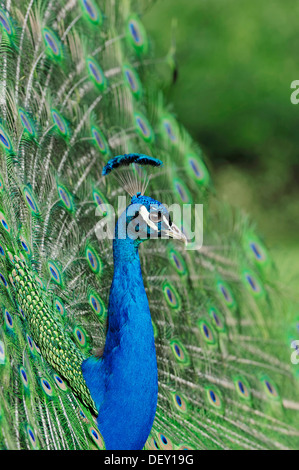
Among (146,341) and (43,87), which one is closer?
(146,341)

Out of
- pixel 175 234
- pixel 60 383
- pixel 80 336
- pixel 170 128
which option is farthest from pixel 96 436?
pixel 170 128

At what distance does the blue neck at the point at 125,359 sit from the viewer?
1.49 meters

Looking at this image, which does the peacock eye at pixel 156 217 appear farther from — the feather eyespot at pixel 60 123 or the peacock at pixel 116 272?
the feather eyespot at pixel 60 123

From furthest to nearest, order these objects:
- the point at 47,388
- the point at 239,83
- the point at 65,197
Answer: the point at 239,83
the point at 65,197
the point at 47,388

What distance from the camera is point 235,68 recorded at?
5.23 meters

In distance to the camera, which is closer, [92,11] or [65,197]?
[65,197]

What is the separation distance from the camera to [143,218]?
1464 mm

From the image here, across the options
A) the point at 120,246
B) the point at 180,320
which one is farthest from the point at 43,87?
the point at 180,320

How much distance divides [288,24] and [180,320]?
3952mm

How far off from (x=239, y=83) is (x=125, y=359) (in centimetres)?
413

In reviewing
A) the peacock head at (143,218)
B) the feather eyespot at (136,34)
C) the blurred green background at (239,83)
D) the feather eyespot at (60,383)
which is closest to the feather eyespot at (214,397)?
the feather eyespot at (60,383)

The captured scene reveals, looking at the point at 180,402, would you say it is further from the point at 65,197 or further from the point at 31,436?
the point at 65,197

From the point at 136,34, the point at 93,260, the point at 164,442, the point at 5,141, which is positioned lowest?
the point at 164,442
